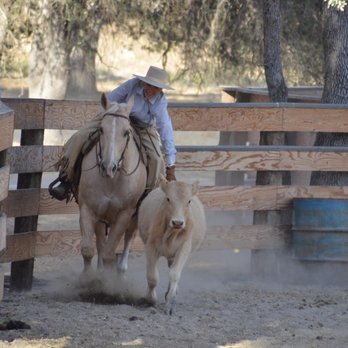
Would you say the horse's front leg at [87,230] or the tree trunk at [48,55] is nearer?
the horse's front leg at [87,230]

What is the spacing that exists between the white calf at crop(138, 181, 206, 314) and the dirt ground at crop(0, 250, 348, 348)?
306mm

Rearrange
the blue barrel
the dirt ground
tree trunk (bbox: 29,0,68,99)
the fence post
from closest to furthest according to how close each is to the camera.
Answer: the dirt ground, the fence post, the blue barrel, tree trunk (bbox: 29,0,68,99)

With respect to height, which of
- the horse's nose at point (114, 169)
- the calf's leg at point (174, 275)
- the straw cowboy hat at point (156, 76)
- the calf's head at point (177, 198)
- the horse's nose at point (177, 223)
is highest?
the straw cowboy hat at point (156, 76)

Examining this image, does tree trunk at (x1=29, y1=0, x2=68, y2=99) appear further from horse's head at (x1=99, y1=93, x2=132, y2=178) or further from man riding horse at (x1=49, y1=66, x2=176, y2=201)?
horse's head at (x1=99, y1=93, x2=132, y2=178)

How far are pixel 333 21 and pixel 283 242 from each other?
2638 millimetres

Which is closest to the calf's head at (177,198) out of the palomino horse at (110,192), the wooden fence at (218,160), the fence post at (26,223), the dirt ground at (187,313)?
the palomino horse at (110,192)

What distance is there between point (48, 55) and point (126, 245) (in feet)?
40.0

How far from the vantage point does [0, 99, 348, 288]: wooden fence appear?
9.49 metres

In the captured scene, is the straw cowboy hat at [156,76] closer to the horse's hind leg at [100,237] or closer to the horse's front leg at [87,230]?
the horse's front leg at [87,230]

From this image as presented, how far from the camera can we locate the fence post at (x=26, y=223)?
960cm

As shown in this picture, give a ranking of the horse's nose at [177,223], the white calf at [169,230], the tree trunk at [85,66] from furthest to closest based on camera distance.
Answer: the tree trunk at [85,66] → the white calf at [169,230] → the horse's nose at [177,223]

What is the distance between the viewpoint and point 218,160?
404 inches

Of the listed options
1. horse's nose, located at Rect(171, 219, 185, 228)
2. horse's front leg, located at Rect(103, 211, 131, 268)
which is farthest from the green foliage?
horse's nose, located at Rect(171, 219, 185, 228)

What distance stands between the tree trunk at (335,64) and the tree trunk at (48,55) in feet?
28.0
